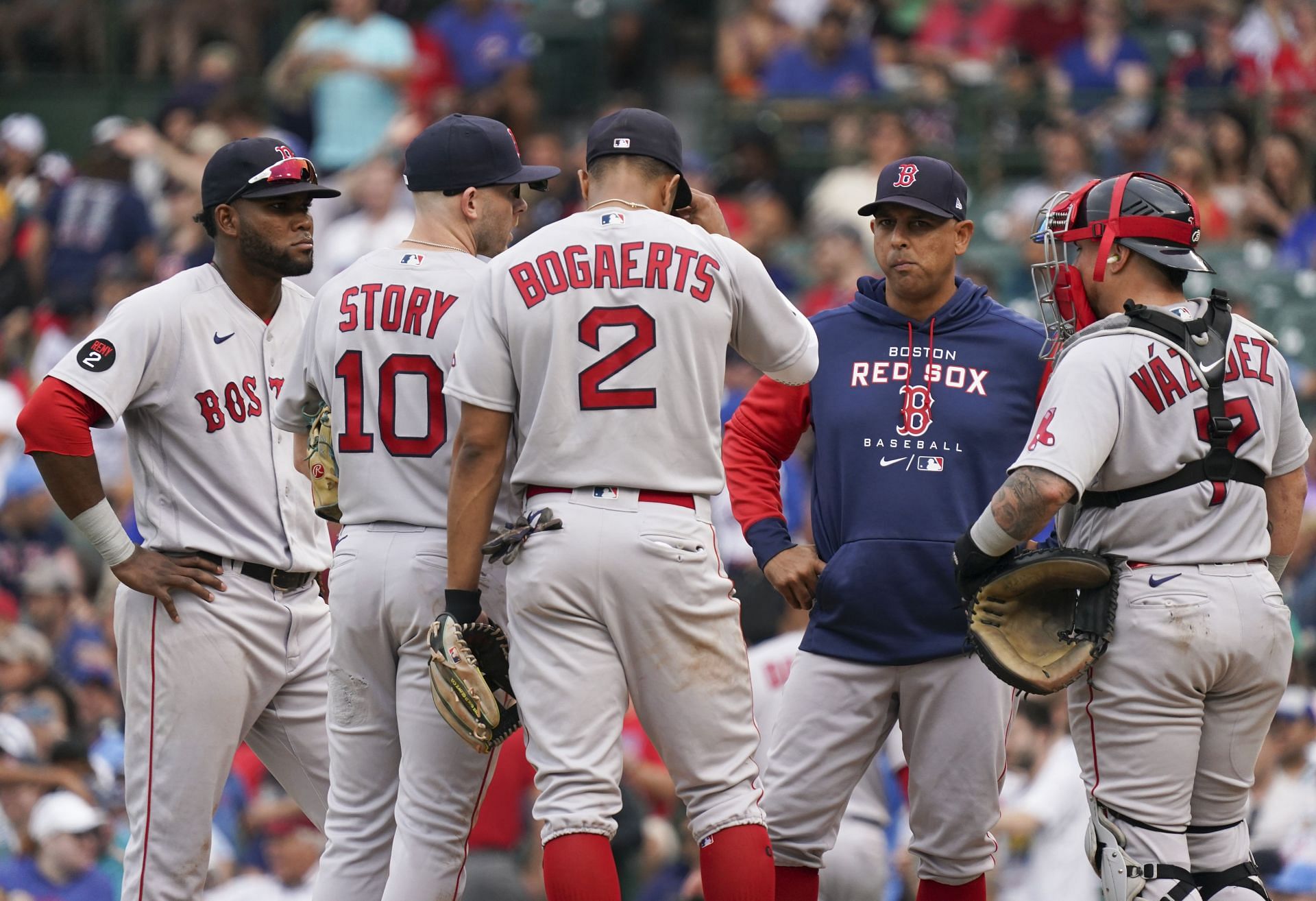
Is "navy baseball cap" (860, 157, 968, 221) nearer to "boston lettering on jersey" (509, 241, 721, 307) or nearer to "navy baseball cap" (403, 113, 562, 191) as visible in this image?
"boston lettering on jersey" (509, 241, 721, 307)

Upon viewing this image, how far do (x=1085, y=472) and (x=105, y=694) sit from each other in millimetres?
7656

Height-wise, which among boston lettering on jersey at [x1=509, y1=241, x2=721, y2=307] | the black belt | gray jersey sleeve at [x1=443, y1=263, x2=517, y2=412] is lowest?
the black belt

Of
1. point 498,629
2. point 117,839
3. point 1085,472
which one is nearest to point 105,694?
point 117,839

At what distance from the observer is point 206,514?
18.1 ft

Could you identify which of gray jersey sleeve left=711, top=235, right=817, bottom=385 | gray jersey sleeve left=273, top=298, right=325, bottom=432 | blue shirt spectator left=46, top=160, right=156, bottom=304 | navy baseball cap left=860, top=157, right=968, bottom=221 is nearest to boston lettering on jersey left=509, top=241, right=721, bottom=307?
gray jersey sleeve left=711, top=235, right=817, bottom=385

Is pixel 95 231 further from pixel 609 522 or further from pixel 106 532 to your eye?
pixel 609 522

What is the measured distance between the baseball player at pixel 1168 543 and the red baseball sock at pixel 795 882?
0.87 meters

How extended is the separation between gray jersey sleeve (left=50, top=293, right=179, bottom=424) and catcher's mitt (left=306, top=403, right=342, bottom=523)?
50 centimetres

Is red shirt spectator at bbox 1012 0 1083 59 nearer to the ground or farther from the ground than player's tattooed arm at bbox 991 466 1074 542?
farther from the ground

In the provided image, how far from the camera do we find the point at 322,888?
5.09m

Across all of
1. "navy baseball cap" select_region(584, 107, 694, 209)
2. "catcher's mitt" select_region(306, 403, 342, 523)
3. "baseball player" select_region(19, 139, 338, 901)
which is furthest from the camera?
"baseball player" select_region(19, 139, 338, 901)

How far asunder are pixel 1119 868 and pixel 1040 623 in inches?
27.0

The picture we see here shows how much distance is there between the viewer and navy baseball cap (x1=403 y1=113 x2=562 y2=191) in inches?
203

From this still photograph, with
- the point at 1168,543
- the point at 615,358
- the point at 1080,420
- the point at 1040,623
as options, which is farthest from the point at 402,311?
the point at 1168,543
